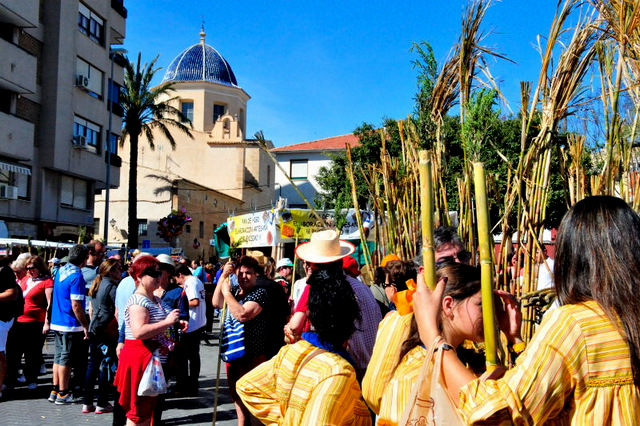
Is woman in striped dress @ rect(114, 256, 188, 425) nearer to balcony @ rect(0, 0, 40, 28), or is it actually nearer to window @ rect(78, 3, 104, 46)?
balcony @ rect(0, 0, 40, 28)

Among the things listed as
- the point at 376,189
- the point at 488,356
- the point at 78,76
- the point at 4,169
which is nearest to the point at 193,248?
the point at 78,76

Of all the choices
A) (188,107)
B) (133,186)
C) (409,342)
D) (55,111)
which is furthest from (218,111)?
(409,342)

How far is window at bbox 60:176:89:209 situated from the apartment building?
0.05 m

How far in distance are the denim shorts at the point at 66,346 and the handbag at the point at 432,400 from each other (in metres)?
7.36

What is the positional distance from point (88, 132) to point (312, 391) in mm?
31394

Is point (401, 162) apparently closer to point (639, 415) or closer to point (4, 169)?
point (639, 415)

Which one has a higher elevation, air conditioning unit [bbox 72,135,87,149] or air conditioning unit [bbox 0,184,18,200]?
air conditioning unit [bbox 72,135,87,149]

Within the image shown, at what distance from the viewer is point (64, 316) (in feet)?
27.9

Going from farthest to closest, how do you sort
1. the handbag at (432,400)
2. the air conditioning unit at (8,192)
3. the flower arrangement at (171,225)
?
the flower arrangement at (171,225) → the air conditioning unit at (8,192) → the handbag at (432,400)

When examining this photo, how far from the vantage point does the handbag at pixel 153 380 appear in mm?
5551

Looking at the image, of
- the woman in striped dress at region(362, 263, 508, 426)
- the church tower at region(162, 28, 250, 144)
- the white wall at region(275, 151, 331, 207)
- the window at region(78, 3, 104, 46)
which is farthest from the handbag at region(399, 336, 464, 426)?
the white wall at region(275, 151, 331, 207)

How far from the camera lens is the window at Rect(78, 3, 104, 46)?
101 feet

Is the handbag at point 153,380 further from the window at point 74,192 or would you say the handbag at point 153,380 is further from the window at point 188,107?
the window at point 188,107

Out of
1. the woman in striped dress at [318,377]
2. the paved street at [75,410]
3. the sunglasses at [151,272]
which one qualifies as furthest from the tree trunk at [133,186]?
the woman in striped dress at [318,377]
